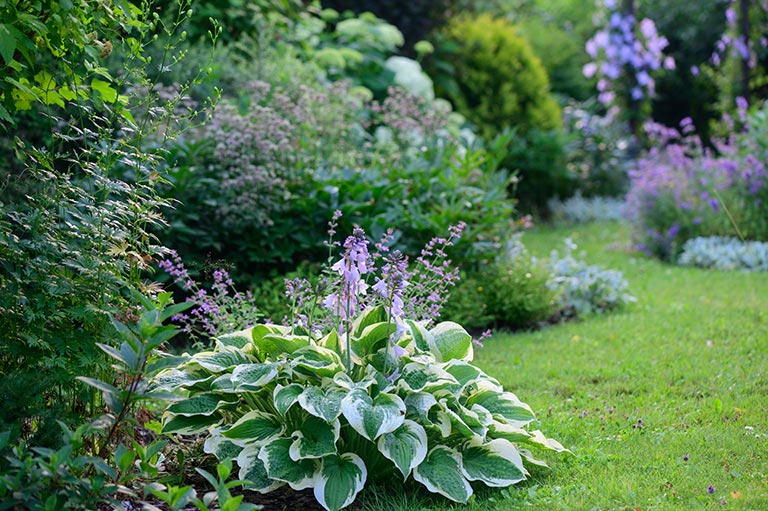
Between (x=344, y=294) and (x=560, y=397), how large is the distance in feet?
5.10

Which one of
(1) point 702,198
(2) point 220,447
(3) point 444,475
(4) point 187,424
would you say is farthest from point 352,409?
(1) point 702,198

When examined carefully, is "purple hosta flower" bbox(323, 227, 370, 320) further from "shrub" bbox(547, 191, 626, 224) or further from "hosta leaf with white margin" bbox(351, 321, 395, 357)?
"shrub" bbox(547, 191, 626, 224)

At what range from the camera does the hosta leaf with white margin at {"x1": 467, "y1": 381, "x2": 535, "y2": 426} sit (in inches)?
125

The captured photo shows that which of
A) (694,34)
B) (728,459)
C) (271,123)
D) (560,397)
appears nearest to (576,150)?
(694,34)

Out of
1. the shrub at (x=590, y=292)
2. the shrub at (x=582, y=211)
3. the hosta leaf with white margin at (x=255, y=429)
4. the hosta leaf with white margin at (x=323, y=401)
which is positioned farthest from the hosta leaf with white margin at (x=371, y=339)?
the shrub at (x=582, y=211)

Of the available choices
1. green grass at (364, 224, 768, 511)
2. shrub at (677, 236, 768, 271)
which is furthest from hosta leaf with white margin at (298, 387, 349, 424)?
shrub at (677, 236, 768, 271)

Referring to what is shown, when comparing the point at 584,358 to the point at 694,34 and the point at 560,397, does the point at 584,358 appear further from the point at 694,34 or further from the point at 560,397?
the point at 694,34

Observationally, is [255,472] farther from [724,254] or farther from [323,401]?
[724,254]

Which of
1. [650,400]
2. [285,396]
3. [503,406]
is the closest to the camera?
[285,396]

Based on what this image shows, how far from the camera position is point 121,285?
290cm

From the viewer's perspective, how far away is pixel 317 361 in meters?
2.95

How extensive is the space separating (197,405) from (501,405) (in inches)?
46.9

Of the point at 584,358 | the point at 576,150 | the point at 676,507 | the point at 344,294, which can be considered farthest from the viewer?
the point at 576,150

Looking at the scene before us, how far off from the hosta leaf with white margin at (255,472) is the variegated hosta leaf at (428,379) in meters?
0.58
